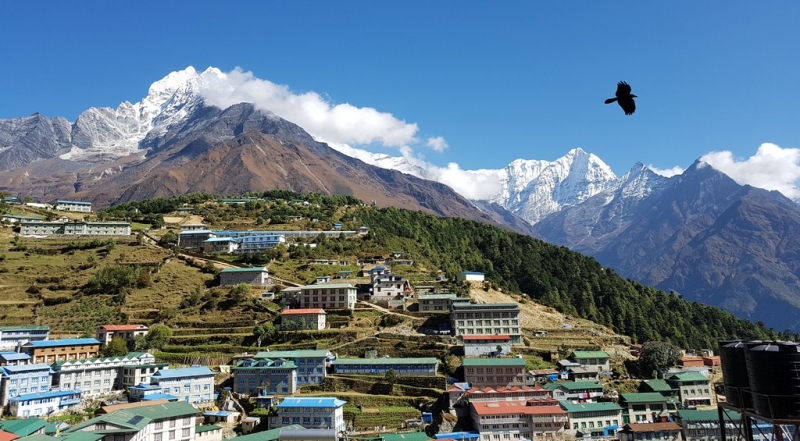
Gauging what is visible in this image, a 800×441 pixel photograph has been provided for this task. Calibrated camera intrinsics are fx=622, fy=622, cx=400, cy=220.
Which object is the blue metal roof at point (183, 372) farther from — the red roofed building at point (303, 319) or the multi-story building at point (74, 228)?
the multi-story building at point (74, 228)

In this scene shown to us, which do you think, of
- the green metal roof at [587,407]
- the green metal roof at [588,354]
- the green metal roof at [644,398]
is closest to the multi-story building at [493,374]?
the green metal roof at [587,407]

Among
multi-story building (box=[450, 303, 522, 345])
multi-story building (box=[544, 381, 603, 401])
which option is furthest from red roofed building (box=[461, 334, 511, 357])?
multi-story building (box=[544, 381, 603, 401])

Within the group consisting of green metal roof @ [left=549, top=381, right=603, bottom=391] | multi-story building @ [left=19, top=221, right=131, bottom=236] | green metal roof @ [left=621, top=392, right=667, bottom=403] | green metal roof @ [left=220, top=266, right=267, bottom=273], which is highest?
multi-story building @ [left=19, top=221, right=131, bottom=236]

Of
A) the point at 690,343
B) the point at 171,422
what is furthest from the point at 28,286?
the point at 690,343

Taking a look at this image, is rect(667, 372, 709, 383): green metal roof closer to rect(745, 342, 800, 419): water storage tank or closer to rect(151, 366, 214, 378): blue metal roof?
rect(745, 342, 800, 419): water storage tank

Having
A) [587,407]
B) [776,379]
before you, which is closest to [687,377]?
[587,407]
